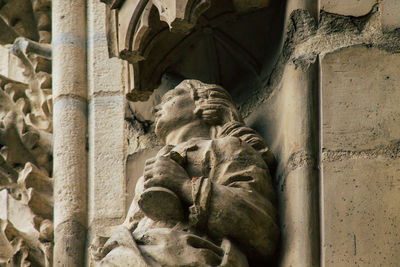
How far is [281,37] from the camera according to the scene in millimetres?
4719

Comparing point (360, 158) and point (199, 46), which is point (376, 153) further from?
point (199, 46)

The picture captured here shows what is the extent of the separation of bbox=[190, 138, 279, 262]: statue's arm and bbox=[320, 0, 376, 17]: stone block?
0.49m

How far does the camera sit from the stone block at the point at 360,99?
429cm

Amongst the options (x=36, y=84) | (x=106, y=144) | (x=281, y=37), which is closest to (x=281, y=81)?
(x=281, y=37)

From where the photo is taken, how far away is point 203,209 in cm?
425

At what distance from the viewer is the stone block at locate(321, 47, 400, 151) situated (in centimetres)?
429

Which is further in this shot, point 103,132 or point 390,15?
point 103,132

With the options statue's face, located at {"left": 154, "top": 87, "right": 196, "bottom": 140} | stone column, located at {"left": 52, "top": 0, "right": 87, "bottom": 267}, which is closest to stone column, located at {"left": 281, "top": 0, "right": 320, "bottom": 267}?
statue's face, located at {"left": 154, "top": 87, "right": 196, "bottom": 140}

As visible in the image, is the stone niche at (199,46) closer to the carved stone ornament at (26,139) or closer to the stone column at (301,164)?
the stone column at (301,164)

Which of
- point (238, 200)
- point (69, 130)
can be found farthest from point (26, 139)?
point (238, 200)

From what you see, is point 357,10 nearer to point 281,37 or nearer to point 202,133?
point 281,37

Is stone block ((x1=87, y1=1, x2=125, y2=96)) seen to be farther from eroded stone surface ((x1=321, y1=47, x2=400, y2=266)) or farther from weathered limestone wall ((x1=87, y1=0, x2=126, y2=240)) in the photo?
eroded stone surface ((x1=321, y1=47, x2=400, y2=266))

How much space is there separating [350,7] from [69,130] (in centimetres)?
148

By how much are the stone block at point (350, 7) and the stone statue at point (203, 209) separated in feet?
1.47
